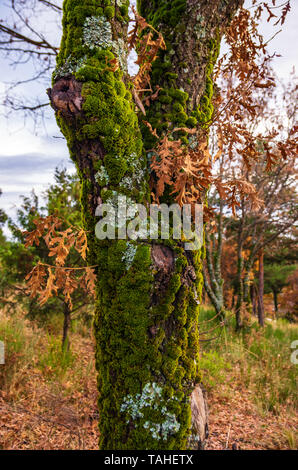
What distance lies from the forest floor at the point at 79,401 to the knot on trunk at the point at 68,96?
10.2 feet

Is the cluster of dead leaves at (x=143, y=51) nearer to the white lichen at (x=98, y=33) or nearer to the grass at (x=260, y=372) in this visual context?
the white lichen at (x=98, y=33)

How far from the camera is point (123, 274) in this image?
66.1 inches

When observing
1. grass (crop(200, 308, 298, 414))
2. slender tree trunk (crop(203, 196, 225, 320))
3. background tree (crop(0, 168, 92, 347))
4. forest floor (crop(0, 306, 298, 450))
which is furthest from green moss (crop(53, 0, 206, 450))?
slender tree trunk (crop(203, 196, 225, 320))

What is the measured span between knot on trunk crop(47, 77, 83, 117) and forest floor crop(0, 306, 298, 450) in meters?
3.11

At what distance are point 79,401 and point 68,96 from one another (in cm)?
390

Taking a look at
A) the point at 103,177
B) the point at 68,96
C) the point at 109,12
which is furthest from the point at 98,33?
the point at 103,177

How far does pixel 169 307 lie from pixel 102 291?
408 mm

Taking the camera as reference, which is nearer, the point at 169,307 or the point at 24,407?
the point at 169,307

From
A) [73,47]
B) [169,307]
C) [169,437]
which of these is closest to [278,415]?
[169,437]

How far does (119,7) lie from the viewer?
181cm

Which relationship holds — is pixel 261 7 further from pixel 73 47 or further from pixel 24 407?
pixel 24 407

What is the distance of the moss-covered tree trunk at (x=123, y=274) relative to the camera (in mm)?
1631

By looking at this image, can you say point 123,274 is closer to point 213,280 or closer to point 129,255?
point 129,255

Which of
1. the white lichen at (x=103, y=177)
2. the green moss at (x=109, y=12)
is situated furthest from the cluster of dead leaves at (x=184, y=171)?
the green moss at (x=109, y=12)
